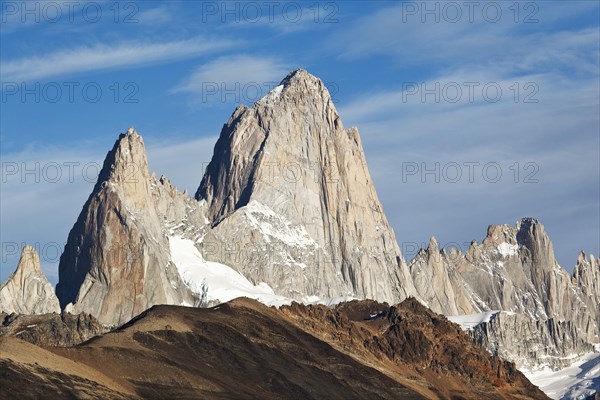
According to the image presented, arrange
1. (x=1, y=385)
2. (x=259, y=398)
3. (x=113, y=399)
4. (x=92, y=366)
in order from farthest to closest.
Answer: (x=259, y=398) < (x=92, y=366) < (x=113, y=399) < (x=1, y=385)

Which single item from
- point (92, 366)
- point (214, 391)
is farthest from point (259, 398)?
→ point (92, 366)

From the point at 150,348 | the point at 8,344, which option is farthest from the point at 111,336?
the point at 8,344

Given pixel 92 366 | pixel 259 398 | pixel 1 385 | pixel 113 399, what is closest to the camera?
pixel 1 385

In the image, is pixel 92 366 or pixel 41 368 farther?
pixel 92 366

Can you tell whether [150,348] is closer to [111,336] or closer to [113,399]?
[111,336]

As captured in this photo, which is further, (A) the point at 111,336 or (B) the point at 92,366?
(A) the point at 111,336

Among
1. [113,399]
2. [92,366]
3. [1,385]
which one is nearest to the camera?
[1,385]

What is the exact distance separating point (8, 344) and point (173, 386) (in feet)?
72.6

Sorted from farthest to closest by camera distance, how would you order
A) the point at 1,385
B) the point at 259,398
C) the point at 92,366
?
1. the point at 259,398
2. the point at 92,366
3. the point at 1,385

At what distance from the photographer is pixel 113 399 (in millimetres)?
166500

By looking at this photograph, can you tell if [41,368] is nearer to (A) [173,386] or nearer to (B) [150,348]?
(A) [173,386]

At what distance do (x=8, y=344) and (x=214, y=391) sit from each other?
30.3 m

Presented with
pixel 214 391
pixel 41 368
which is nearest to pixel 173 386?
pixel 214 391

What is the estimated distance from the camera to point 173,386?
601ft
